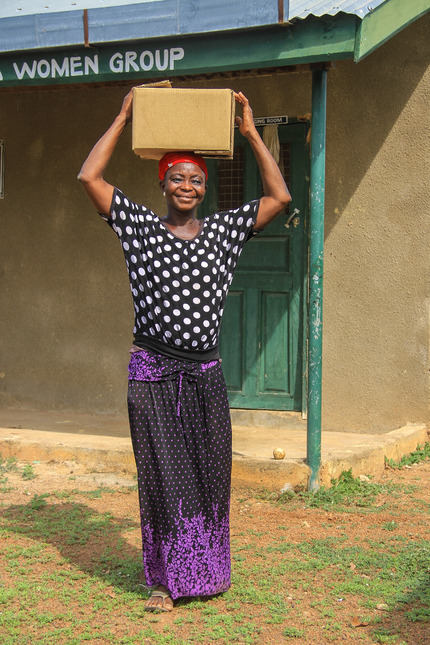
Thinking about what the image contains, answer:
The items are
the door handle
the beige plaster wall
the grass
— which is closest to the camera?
the grass

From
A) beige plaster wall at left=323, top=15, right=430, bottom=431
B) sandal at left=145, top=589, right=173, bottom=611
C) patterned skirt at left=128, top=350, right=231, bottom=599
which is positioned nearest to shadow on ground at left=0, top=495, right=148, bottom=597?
sandal at left=145, top=589, right=173, bottom=611

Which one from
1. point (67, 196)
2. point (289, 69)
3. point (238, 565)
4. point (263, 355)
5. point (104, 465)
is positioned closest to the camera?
point (238, 565)

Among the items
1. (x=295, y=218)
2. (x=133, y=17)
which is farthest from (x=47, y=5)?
(x=295, y=218)

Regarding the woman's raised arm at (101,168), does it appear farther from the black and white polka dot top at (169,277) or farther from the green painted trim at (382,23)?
the green painted trim at (382,23)

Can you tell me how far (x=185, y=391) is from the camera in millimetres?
3729

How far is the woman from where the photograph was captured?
3.64 metres

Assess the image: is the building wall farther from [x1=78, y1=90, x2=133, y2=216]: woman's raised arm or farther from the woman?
[x1=78, y1=90, x2=133, y2=216]: woman's raised arm

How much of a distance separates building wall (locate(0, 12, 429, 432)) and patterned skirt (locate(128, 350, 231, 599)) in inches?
116

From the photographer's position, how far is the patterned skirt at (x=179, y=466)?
370cm

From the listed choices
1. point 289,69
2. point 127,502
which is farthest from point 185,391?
point 289,69

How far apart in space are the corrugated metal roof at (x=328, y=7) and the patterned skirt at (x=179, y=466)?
2.37 m

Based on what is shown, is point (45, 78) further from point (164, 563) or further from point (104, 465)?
point (164, 563)

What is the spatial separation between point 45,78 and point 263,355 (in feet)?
9.08

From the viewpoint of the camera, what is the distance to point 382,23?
5152 millimetres
